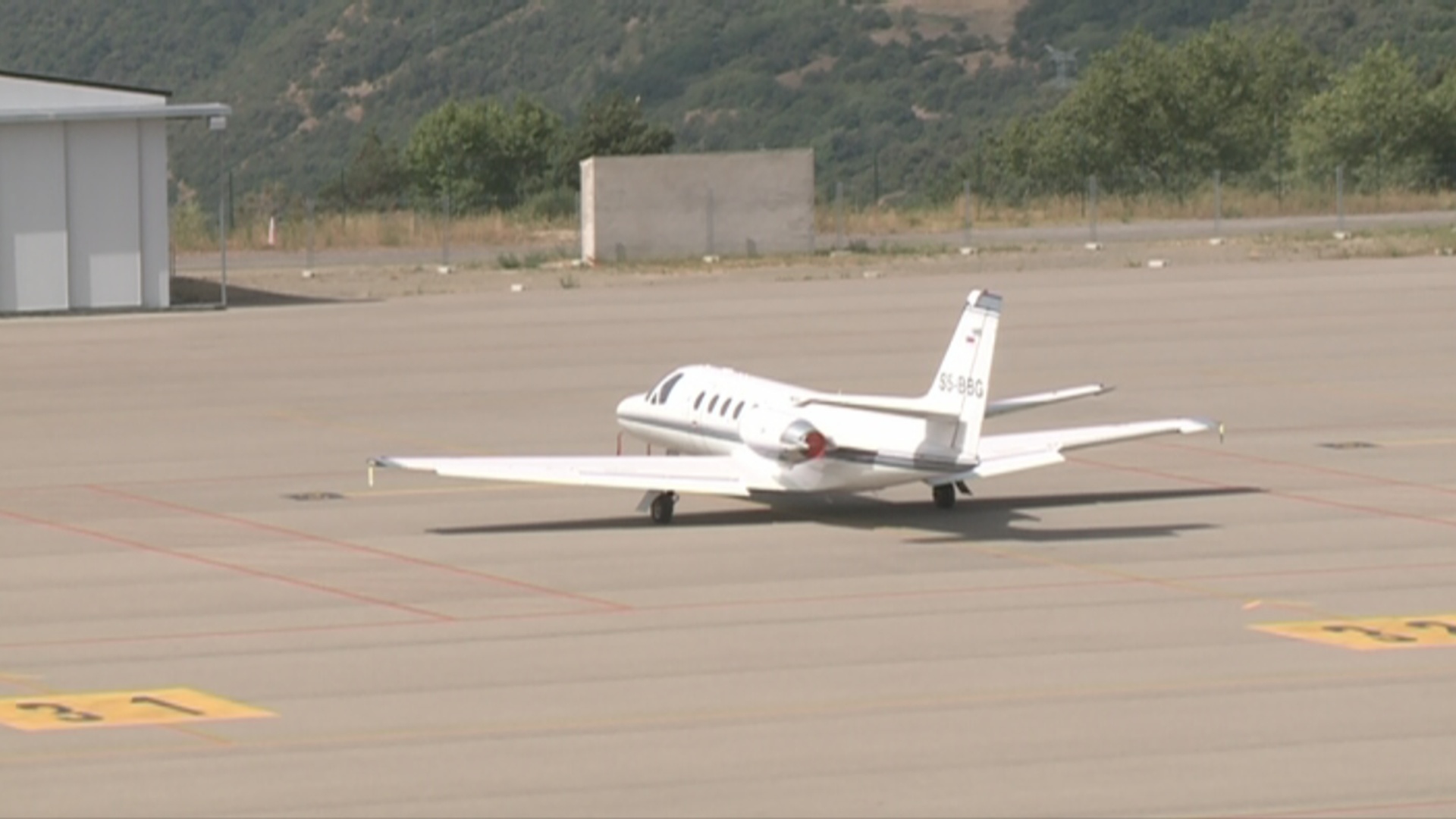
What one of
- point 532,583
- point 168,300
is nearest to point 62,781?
point 532,583

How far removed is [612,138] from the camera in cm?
10931

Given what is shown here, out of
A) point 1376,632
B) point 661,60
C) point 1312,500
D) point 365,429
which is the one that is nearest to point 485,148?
point 661,60

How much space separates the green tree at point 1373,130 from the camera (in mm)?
103188

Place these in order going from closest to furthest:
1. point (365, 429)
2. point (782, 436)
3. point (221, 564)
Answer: point (221, 564)
point (782, 436)
point (365, 429)

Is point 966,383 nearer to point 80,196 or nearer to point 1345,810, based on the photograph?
point 1345,810

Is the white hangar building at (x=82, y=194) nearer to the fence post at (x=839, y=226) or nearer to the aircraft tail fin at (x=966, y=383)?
the fence post at (x=839, y=226)

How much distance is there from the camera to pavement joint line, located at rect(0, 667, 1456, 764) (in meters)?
19.4

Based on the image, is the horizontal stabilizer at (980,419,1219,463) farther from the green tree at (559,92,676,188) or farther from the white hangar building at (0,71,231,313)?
the green tree at (559,92,676,188)

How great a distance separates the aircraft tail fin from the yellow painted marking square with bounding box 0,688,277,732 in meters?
9.57

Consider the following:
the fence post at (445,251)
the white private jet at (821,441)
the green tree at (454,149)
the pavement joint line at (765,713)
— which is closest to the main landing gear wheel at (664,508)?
the white private jet at (821,441)

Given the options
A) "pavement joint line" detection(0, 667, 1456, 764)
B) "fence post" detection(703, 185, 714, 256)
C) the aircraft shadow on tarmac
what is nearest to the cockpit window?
the aircraft shadow on tarmac

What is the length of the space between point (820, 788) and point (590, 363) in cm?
3275

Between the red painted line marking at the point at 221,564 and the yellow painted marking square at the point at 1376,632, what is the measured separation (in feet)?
25.8

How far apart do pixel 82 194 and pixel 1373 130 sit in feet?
193
